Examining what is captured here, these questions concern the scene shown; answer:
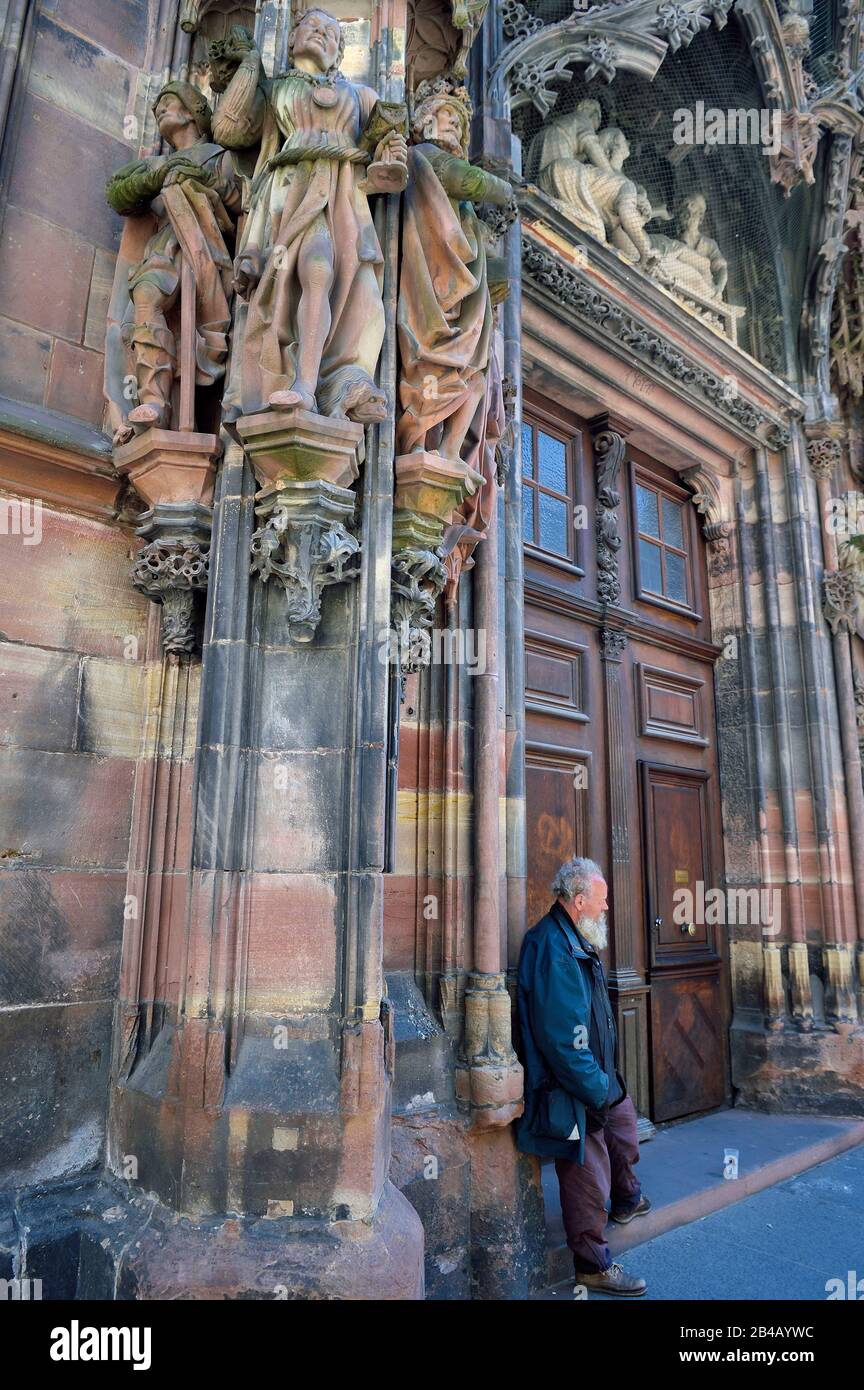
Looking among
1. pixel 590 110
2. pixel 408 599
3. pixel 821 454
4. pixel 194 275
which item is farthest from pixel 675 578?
pixel 194 275

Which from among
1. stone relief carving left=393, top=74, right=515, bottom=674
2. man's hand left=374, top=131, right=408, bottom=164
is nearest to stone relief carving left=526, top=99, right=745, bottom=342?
stone relief carving left=393, top=74, right=515, bottom=674

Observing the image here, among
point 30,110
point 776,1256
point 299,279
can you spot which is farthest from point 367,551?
point 776,1256

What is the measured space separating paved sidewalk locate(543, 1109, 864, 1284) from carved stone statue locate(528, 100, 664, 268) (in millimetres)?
4910

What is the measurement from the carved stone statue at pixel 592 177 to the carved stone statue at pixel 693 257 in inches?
17.4

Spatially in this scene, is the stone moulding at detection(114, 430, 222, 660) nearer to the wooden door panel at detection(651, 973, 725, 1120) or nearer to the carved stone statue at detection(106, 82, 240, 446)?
the carved stone statue at detection(106, 82, 240, 446)

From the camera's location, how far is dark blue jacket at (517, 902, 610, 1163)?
3.01 m

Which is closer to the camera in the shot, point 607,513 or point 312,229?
point 312,229

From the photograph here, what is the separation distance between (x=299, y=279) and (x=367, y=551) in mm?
858

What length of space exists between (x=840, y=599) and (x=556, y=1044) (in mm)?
4335

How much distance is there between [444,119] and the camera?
10.3 ft

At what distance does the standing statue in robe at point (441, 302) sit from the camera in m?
2.86

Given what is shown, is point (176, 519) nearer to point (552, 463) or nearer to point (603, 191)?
point (552, 463)

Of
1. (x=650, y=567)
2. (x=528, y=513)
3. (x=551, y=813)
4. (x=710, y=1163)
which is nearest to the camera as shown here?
(x=710, y=1163)
